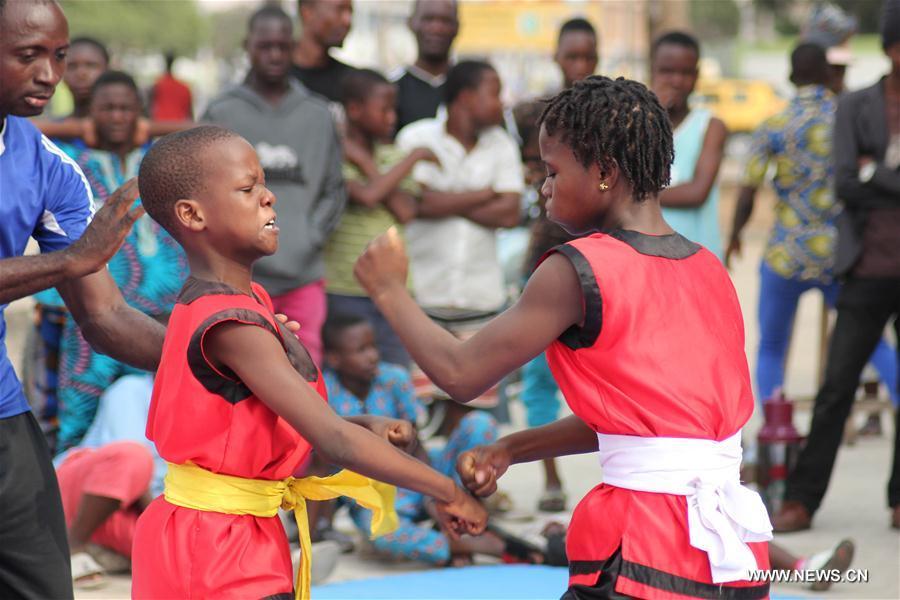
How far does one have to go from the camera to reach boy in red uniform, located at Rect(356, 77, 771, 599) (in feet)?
8.77

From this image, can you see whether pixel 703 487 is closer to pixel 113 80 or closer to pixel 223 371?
pixel 223 371

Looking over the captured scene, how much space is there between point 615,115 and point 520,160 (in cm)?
414

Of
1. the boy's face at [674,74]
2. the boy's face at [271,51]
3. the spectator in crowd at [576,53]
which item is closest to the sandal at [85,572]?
the boy's face at [271,51]

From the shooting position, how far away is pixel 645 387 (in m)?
2.66

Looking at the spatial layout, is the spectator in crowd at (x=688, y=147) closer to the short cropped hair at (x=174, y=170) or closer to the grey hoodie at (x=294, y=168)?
the grey hoodie at (x=294, y=168)

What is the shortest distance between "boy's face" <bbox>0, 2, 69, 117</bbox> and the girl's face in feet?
3.90

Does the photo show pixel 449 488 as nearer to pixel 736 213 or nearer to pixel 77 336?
pixel 77 336

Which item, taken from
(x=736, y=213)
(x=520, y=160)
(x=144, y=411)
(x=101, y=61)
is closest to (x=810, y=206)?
(x=736, y=213)

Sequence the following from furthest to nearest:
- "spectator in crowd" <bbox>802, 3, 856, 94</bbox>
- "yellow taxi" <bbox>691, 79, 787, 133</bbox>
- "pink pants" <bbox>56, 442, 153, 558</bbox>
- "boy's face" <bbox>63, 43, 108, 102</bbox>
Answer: "yellow taxi" <bbox>691, 79, 787, 133</bbox> < "spectator in crowd" <bbox>802, 3, 856, 94</bbox> < "boy's face" <bbox>63, 43, 108, 102</bbox> < "pink pants" <bbox>56, 442, 153, 558</bbox>

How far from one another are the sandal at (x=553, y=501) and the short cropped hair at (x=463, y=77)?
2030 mm

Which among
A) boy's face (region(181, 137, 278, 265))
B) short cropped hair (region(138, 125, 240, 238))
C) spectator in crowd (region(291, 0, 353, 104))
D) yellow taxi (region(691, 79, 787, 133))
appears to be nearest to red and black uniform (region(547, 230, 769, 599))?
boy's face (region(181, 137, 278, 265))

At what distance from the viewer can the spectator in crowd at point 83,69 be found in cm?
694

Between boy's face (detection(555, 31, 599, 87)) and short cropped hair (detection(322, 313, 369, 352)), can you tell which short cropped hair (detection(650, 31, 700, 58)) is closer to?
boy's face (detection(555, 31, 599, 87))

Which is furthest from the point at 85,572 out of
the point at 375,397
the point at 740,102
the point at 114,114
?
the point at 740,102
